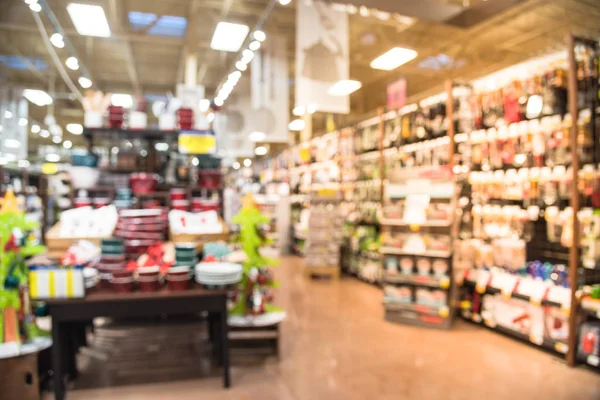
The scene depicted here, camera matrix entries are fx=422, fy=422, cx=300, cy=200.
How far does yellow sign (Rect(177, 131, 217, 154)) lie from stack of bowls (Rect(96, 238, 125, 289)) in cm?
157

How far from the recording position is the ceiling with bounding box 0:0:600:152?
26.6 feet

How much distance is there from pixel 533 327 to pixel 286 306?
3.18m

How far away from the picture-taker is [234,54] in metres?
10.5

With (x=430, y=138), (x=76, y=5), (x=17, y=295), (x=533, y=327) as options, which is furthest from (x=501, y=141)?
(x=76, y=5)

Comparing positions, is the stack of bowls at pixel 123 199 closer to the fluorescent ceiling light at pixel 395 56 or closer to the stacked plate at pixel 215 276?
the stacked plate at pixel 215 276

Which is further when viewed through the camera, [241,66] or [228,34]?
[241,66]

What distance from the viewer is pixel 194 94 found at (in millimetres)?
5598

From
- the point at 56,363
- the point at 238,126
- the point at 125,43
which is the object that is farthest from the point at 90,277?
the point at 125,43

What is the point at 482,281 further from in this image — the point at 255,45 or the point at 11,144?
the point at 11,144

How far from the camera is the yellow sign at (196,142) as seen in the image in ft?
15.1

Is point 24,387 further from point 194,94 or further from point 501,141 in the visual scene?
point 501,141

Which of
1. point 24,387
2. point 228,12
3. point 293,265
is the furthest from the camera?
point 293,265

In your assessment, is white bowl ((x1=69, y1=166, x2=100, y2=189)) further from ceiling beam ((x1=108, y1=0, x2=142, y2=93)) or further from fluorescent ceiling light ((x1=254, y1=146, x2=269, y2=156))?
fluorescent ceiling light ((x1=254, y1=146, x2=269, y2=156))

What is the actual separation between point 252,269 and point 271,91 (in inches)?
163
